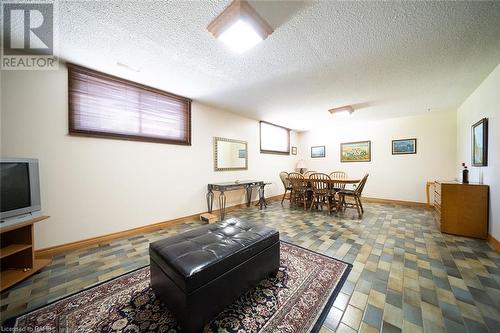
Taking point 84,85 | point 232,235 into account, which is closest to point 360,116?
point 232,235

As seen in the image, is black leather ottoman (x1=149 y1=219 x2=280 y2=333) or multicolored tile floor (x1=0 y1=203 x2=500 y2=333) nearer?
black leather ottoman (x1=149 y1=219 x2=280 y2=333)

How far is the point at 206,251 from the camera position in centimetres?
130

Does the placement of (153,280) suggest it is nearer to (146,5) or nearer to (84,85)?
(146,5)

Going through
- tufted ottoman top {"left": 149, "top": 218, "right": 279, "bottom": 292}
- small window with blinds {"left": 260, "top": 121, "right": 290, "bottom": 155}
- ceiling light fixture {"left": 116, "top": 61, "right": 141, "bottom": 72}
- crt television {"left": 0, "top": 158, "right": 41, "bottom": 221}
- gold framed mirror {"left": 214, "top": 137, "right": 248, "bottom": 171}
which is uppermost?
ceiling light fixture {"left": 116, "top": 61, "right": 141, "bottom": 72}

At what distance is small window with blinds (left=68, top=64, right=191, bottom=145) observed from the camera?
2.31 meters

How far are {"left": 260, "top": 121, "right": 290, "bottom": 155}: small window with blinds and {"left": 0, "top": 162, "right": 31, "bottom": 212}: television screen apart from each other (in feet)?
14.2

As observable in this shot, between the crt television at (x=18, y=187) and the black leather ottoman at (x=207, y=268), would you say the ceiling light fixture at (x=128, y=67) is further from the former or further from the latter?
the black leather ottoman at (x=207, y=268)

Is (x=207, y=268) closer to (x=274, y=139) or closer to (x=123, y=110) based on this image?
(x=123, y=110)

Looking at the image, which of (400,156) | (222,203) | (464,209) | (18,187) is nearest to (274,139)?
(222,203)

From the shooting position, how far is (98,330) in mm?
1138

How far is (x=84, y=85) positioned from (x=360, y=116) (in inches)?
218

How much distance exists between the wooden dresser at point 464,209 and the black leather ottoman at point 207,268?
293 cm

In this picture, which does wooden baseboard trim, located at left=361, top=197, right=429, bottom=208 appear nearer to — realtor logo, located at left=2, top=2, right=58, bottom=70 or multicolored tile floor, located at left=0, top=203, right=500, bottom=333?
multicolored tile floor, located at left=0, top=203, right=500, bottom=333

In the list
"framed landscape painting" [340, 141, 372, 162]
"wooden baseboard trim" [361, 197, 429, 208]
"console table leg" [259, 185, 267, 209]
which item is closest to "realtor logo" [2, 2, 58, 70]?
"console table leg" [259, 185, 267, 209]
